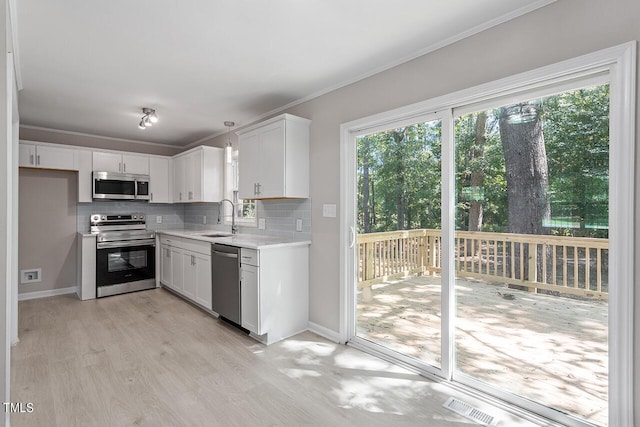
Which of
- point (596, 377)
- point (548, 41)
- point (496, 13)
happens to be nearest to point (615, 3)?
point (548, 41)

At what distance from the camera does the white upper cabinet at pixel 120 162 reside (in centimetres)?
488

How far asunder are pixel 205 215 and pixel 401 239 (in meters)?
3.71

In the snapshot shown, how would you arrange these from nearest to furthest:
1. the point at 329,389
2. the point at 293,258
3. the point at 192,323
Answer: the point at 329,389
the point at 293,258
the point at 192,323

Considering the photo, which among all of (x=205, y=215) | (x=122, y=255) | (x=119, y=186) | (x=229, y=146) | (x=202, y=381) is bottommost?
(x=202, y=381)

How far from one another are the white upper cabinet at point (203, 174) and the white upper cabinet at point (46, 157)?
149 centimetres

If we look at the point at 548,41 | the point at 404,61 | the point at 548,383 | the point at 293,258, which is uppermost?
the point at 404,61

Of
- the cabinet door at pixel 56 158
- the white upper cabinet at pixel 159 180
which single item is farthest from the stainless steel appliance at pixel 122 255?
the cabinet door at pixel 56 158

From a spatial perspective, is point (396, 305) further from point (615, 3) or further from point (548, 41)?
point (615, 3)

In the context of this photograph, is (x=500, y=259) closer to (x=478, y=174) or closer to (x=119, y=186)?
(x=478, y=174)

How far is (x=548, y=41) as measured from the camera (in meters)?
1.90

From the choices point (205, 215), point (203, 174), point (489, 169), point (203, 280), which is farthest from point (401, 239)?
point (205, 215)

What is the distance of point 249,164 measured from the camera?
3.79 meters

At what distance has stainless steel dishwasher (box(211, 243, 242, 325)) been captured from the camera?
10.9 feet

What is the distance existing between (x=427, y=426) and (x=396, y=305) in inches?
41.8
